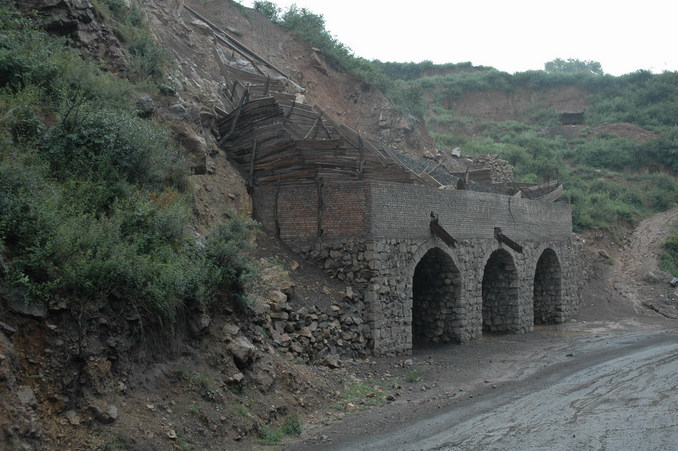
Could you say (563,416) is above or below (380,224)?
below

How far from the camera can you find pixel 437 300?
653 inches

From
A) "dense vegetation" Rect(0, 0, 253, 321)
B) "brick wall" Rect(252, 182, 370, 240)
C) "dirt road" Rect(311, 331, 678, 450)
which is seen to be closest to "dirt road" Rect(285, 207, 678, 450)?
"dirt road" Rect(311, 331, 678, 450)

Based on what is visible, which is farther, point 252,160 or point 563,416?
point 252,160

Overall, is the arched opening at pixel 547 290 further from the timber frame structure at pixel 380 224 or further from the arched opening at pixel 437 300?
the arched opening at pixel 437 300

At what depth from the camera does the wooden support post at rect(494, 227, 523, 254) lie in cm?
1803

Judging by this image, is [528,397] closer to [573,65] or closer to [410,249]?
[410,249]

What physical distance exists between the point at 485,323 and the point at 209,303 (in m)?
12.6

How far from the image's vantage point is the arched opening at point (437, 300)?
16219 mm

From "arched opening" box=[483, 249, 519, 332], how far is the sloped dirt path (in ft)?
28.7

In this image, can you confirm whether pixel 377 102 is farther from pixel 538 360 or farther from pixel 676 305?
pixel 538 360

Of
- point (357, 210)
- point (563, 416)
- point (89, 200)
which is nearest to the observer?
point (89, 200)

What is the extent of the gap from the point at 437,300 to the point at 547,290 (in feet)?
27.1

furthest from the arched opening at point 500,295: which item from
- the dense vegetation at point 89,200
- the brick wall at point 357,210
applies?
the dense vegetation at point 89,200

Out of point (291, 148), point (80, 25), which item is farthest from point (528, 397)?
point (80, 25)
